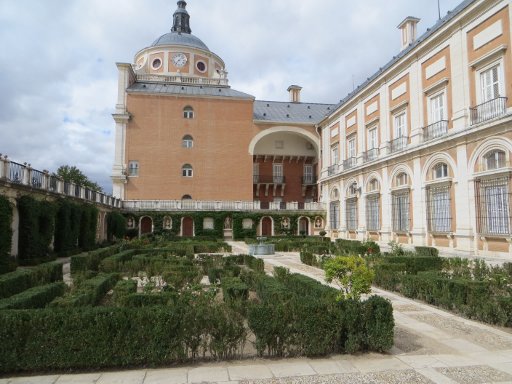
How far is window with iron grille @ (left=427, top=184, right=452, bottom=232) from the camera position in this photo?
771 inches

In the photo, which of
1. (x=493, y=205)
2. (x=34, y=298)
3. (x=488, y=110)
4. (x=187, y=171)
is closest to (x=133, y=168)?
(x=187, y=171)

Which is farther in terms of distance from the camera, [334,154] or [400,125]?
[334,154]

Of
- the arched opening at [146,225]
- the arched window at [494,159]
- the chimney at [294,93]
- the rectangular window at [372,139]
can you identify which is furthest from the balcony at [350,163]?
the chimney at [294,93]

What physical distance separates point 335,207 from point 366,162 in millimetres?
7942

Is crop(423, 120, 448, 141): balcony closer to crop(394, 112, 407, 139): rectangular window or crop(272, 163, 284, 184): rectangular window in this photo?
crop(394, 112, 407, 139): rectangular window

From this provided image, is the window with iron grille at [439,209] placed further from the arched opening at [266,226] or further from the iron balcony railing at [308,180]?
the iron balcony railing at [308,180]

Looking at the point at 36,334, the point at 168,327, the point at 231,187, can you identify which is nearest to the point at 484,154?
the point at 168,327

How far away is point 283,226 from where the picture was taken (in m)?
→ 36.4

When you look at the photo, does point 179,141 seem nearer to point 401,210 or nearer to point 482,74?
point 401,210

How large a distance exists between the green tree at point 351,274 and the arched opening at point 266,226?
99.3 ft

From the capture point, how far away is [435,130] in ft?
68.8

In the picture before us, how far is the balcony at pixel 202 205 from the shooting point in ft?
111

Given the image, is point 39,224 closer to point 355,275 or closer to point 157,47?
point 355,275

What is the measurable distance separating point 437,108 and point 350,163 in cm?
1123
